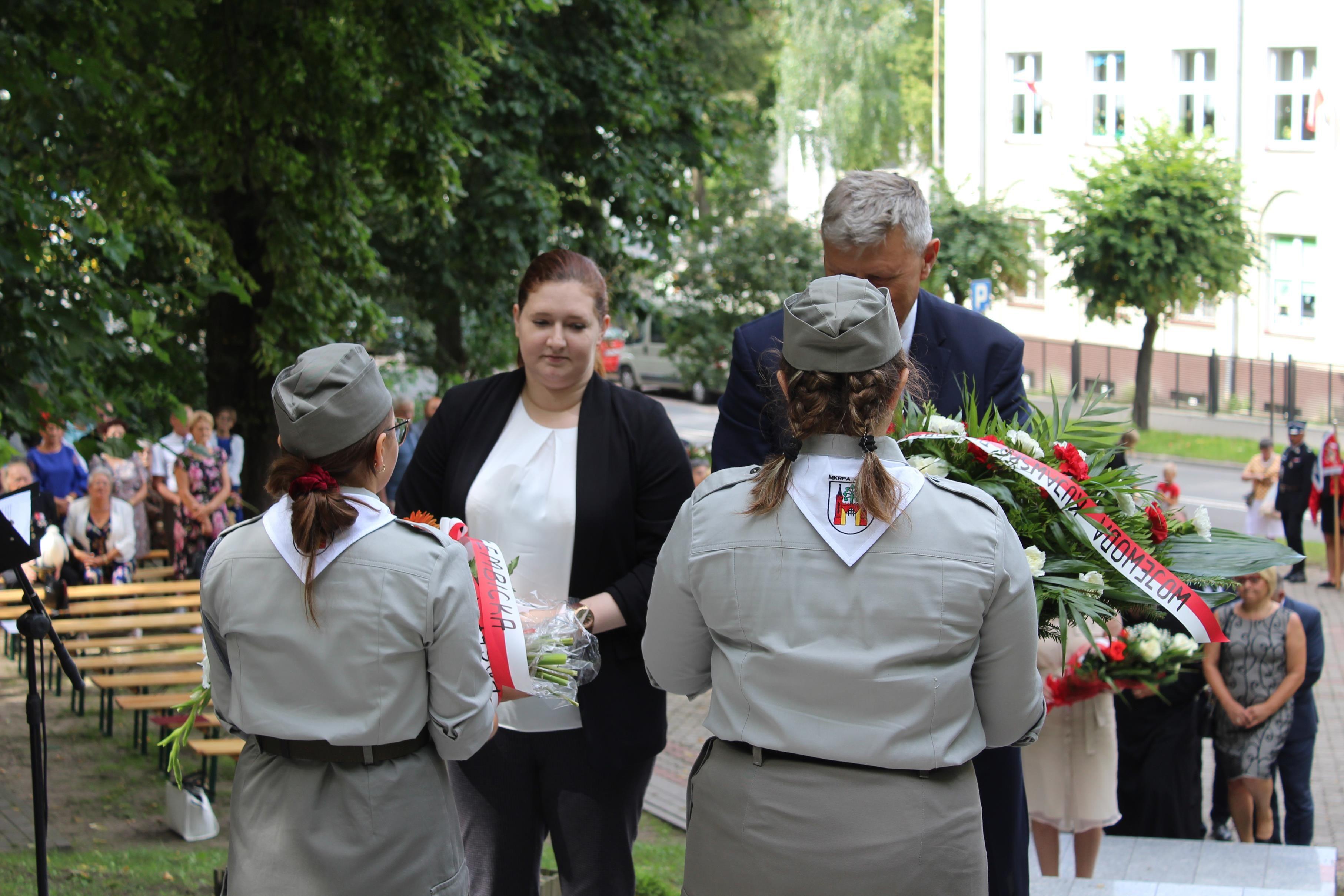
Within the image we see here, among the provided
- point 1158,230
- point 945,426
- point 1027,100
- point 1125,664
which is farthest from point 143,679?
point 1027,100

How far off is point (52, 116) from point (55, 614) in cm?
379

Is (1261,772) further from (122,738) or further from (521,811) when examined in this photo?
(122,738)

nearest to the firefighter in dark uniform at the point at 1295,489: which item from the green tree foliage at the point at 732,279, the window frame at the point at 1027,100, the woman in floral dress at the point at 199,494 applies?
the green tree foliage at the point at 732,279

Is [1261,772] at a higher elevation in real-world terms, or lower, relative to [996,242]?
lower

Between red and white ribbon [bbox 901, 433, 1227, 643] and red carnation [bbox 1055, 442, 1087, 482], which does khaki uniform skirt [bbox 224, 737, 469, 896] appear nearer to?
red and white ribbon [bbox 901, 433, 1227, 643]

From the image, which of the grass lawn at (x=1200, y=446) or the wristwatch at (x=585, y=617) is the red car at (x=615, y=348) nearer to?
the grass lawn at (x=1200, y=446)

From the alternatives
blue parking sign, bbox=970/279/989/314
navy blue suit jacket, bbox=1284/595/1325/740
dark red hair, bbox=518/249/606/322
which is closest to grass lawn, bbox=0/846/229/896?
dark red hair, bbox=518/249/606/322

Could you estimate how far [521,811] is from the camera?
3.14m

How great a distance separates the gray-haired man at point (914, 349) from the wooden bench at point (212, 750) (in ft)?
15.0

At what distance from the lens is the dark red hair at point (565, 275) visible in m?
3.21

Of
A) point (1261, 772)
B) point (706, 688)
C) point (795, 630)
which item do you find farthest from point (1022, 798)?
point (1261, 772)

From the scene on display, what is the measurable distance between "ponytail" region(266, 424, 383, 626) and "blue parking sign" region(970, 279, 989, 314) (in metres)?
13.2

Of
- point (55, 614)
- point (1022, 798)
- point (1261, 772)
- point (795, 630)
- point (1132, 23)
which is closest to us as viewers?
point (795, 630)

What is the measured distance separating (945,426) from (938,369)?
0.36 m
